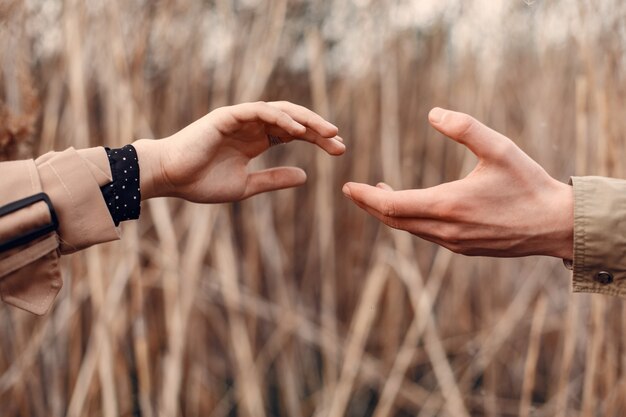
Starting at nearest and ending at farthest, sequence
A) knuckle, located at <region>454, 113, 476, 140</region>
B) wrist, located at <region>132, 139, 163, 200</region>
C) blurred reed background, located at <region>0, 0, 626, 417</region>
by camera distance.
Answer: knuckle, located at <region>454, 113, 476, 140</region> → wrist, located at <region>132, 139, 163, 200</region> → blurred reed background, located at <region>0, 0, 626, 417</region>

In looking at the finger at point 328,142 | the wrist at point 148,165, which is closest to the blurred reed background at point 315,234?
the wrist at point 148,165

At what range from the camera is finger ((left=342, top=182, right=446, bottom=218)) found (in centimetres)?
78

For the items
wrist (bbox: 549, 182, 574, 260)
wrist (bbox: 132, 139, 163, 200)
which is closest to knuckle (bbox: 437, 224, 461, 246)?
wrist (bbox: 549, 182, 574, 260)

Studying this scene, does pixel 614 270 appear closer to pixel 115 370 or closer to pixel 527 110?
pixel 115 370

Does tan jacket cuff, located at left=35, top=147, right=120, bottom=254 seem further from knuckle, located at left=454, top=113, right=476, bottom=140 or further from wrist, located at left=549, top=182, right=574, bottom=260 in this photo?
wrist, located at left=549, top=182, right=574, bottom=260

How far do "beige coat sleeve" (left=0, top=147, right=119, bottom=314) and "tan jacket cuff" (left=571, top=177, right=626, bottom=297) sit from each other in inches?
21.5

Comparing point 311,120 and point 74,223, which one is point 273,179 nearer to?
point 311,120

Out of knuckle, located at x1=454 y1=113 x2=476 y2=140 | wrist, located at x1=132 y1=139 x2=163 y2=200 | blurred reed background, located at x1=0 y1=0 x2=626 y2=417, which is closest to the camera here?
knuckle, located at x1=454 y1=113 x2=476 y2=140

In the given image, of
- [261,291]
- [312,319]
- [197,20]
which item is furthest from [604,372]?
[197,20]

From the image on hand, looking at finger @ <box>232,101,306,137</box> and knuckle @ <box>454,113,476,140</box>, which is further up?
finger @ <box>232,101,306,137</box>

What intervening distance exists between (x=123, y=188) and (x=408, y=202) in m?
0.35

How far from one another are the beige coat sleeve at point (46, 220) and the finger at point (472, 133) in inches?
15.7

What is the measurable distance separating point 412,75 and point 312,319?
2.49ft

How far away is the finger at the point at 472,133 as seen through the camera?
0.73m
